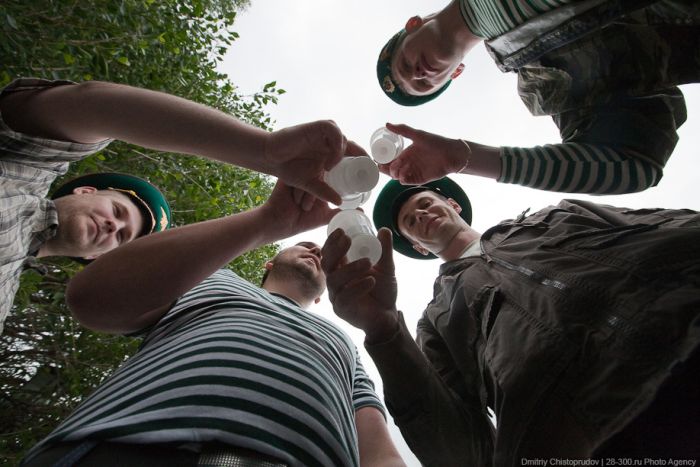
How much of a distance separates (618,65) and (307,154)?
166cm

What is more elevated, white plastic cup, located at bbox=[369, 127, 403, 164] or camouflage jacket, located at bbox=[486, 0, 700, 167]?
white plastic cup, located at bbox=[369, 127, 403, 164]

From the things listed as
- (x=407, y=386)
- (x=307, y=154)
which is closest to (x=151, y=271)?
(x=307, y=154)

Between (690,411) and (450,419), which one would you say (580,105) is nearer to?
(690,411)

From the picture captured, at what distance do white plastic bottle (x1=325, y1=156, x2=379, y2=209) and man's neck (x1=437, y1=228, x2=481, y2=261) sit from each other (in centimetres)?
145

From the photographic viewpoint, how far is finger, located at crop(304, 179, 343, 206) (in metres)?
1.42

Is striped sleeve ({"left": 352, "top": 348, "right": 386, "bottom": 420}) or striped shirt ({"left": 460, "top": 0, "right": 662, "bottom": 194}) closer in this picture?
striped shirt ({"left": 460, "top": 0, "right": 662, "bottom": 194})

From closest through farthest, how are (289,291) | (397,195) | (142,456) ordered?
(142,456) < (289,291) < (397,195)

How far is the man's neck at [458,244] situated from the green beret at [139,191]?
2.19 m

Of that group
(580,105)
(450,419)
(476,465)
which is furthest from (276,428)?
(580,105)

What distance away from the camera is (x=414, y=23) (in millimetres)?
2225

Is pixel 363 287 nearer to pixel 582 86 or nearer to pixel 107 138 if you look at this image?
pixel 107 138

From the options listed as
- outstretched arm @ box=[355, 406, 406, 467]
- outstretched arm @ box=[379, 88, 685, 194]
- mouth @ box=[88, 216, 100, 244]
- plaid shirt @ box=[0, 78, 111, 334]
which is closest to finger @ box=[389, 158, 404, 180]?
outstretched arm @ box=[379, 88, 685, 194]

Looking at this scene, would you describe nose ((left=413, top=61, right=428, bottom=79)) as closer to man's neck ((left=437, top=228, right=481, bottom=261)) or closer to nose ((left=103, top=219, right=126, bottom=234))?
man's neck ((left=437, top=228, right=481, bottom=261))

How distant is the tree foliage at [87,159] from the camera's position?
99.7 inches
